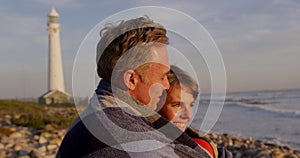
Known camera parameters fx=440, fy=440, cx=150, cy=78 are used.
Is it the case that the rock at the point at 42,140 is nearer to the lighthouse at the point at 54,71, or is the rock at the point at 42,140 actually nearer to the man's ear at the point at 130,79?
the man's ear at the point at 130,79

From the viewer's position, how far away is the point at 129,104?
1.91m

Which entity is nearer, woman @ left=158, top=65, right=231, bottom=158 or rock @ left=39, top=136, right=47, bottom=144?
woman @ left=158, top=65, right=231, bottom=158

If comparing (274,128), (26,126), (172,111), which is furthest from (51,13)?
(172,111)

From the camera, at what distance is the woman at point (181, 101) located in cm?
274

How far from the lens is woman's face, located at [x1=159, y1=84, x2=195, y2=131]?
2945 mm

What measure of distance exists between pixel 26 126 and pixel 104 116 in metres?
15.3

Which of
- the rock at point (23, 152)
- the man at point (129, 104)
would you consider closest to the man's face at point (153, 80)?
the man at point (129, 104)

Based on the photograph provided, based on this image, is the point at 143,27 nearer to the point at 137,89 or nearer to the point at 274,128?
the point at 137,89

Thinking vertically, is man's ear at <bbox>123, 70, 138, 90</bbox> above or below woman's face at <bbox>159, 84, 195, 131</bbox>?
above

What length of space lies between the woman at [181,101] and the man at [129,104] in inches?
23.7

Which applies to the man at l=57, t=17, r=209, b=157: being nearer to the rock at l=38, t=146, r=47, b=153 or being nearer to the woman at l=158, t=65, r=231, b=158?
the woman at l=158, t=65, r=231, b=158

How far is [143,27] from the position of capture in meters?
2.03

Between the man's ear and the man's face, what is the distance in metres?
0.02

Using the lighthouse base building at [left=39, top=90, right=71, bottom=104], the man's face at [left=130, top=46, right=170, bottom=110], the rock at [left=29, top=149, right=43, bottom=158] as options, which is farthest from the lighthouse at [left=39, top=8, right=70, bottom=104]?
the man's face at [left=130, top=46, right=170, bottom=110]
